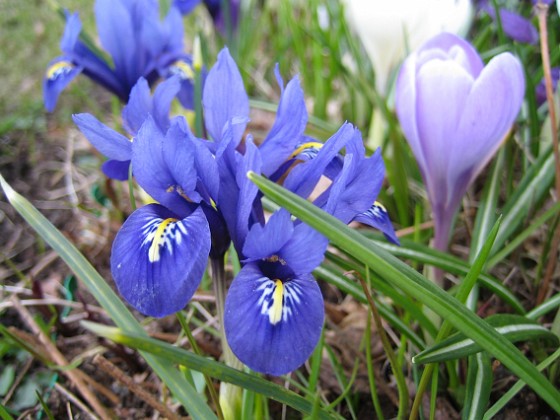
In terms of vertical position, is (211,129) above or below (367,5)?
below

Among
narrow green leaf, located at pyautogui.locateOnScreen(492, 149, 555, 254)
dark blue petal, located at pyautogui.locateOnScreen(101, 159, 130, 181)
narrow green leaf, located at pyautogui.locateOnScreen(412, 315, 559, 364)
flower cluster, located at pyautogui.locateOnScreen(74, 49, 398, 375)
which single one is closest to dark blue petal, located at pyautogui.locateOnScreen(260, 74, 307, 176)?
flower cluster, located at pyautogui.locateOnScreen(74, 49, 398, 375)

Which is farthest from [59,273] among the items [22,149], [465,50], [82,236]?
[465,50]

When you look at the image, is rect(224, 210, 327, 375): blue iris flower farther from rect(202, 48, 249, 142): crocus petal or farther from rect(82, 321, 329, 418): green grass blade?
rect(202, 48, 249, 142): crocus petal

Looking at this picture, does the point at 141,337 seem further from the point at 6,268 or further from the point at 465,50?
the point at 6,268

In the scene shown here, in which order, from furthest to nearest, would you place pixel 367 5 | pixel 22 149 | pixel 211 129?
pixel 22 149
pixel 367 5
pixel 211 129

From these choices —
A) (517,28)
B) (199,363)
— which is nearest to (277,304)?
(199,363)

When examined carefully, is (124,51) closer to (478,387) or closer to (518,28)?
(518,28)
